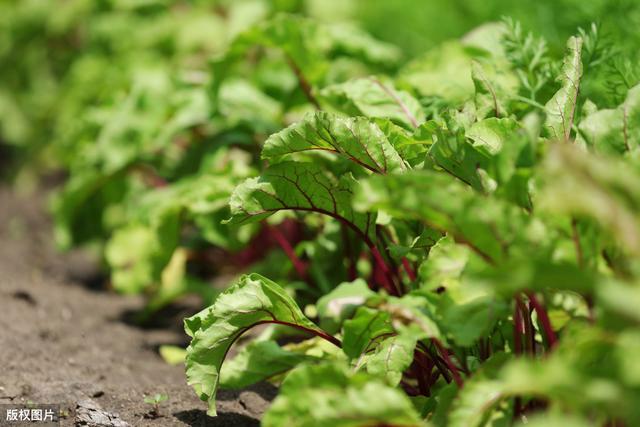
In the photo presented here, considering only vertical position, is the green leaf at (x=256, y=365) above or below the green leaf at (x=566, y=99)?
below

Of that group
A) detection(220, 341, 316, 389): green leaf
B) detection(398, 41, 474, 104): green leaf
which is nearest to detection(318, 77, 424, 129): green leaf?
detection(398, 41, 474, 104): green leaf

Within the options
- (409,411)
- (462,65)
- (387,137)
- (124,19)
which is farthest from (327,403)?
(124,19)

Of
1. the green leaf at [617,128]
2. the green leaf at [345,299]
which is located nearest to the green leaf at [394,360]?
the green leaf at [345,299]

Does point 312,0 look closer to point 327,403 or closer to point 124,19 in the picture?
point 124,19

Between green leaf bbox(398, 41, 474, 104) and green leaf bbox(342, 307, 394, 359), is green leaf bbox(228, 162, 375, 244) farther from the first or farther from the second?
green leaf bbox(398, 41, 474, 104)

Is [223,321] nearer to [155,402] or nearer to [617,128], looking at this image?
[155,402]

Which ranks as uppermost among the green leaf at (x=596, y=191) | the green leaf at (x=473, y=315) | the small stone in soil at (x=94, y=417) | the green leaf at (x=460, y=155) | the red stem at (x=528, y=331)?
the green leaf at (x=596, y=191)

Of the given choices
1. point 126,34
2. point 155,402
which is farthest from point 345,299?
point 126,34

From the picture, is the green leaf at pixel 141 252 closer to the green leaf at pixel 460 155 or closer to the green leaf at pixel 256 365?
the green leaf at pixel 256 365
